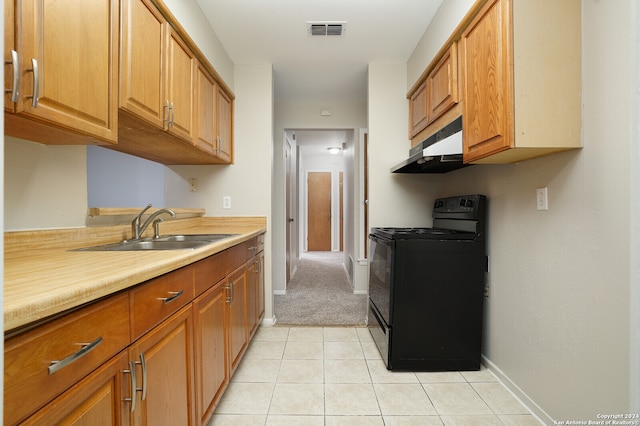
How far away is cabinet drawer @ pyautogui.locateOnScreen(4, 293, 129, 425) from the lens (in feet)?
1.69

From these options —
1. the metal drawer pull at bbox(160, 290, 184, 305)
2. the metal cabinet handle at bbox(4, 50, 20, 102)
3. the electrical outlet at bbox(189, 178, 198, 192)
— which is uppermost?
the metal cabinet handle at bbox(4, 50, 20, 102)

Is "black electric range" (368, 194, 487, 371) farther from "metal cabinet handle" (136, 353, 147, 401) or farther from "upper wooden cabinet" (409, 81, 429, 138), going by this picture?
"metal cabinet handle" (136, 353, 147, 401)

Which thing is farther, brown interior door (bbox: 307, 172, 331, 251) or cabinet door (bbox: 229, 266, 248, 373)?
brown interior door (bbox: 307, 172, 331, 251)

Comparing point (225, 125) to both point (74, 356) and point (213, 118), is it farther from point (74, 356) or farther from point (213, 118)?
point (74, 356)

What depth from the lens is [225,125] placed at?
2.55 meters

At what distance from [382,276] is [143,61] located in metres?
1.88

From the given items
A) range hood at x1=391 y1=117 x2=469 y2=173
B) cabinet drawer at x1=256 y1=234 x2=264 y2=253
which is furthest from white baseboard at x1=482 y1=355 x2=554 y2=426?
cabinet drawer at x1=256 y1=234 x2=264 y2=253

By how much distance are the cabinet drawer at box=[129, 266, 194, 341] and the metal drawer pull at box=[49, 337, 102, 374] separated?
0.46 feet

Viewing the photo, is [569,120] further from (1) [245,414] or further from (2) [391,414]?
(1) [245,414]

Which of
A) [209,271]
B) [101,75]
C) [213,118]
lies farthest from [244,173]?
[101,75]

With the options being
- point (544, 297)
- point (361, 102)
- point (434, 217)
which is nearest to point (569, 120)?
point (544, 297)

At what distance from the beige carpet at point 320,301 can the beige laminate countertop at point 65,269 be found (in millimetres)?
1546

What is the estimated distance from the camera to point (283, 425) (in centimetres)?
144

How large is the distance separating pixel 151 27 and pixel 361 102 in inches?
98.9
